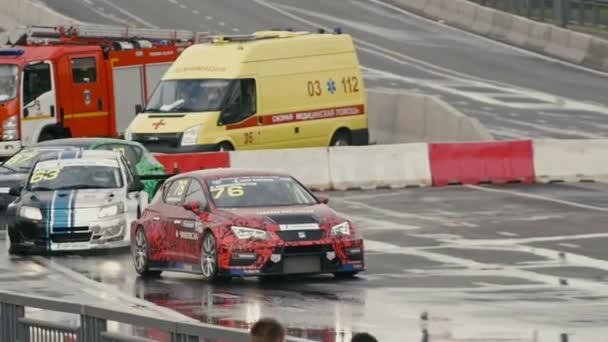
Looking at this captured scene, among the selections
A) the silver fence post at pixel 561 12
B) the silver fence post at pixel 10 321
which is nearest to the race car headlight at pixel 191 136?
the silver fence post at pixel 10 321

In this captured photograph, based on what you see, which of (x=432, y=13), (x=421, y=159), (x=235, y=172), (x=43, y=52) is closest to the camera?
(x=235, y=172)

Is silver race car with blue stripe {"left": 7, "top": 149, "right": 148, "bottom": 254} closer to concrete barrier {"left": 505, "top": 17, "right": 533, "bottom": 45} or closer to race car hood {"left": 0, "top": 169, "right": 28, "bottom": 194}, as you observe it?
race car hood {"left": 0, "top": 169, "right": 28, "bottom": 194}

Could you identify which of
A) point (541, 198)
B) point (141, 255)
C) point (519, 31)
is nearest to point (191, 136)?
point (541, 198)

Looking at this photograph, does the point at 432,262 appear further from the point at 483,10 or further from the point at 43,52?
the point at 483,10

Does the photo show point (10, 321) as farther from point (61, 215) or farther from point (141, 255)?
point (61, 215)

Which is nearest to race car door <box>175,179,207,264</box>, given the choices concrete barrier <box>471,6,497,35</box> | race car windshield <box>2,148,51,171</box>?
race car windshield <box>2,148,51,171</box>

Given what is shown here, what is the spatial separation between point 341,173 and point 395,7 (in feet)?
117

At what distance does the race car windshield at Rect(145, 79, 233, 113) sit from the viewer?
36.8m

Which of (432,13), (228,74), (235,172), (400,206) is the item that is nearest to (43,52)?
(228,74)

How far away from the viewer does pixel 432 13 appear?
68.2 meters

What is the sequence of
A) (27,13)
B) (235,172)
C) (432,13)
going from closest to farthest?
(235,172) → (27,13) → (432,13)

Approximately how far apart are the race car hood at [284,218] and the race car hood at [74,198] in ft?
14.5

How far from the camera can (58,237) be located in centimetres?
2509

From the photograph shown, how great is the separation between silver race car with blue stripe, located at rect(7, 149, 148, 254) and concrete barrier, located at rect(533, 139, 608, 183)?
35.4 feet
